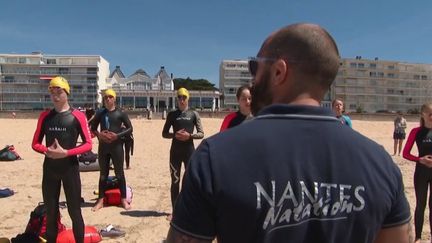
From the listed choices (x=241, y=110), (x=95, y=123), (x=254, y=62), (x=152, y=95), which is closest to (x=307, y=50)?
(x=254, y=62)

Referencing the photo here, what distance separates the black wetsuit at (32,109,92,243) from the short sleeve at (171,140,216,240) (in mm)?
3589

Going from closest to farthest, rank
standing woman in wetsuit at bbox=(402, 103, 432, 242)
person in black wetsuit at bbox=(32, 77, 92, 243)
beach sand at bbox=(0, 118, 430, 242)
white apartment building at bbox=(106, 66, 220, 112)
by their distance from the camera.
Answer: person in black wetsuit at bbox=(32, 77, 92, 243)
standing woman in wetsuit at bbox=(402, 103, 432, 242)
beach sand at bbox=(0, 118, 430, 242)
white apartment building at bbox=(106, 66, 220, 112)

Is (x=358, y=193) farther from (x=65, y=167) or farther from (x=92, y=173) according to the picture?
(x=92, y=173)

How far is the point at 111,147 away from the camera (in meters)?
7.29

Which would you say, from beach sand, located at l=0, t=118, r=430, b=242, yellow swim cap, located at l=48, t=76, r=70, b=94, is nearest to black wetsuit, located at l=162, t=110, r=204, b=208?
beach sand, located at l=0, t=118, r=430, b=242

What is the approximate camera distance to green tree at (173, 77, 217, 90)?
113 m

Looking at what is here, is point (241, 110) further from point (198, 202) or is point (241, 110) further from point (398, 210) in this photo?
point (198, 202)

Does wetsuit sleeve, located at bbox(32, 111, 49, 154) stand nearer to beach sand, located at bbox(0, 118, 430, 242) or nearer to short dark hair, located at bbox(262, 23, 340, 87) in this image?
beach sand, located at bbox(0, 118, 430, 242)

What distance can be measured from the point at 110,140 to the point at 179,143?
1.42m

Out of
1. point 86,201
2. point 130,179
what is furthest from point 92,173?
point 86,201

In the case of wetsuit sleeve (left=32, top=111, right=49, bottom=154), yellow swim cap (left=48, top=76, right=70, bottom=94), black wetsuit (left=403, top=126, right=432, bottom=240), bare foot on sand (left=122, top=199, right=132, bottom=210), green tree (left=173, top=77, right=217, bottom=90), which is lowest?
bare foot on sand (left=122, top=199, right=132, bottom=210)

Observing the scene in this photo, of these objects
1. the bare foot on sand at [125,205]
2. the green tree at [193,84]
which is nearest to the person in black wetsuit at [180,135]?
the bare foot on sand at [125,205]

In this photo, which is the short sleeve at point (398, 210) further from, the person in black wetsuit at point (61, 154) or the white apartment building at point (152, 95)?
the white apartment building at point (152, 95)

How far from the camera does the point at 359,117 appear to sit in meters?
56.2
